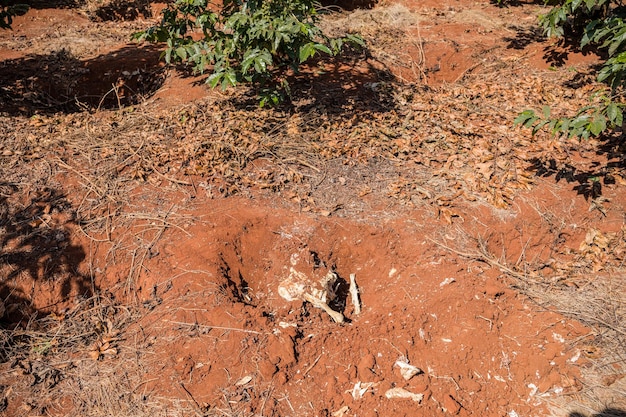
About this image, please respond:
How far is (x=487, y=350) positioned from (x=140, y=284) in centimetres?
226

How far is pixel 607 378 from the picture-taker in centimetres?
248

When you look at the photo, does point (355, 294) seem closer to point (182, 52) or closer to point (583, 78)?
point (182, 52)

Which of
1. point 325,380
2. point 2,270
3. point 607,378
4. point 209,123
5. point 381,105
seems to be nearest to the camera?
point 607,378

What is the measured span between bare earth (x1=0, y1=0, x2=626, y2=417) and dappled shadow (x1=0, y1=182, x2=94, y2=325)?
13mm

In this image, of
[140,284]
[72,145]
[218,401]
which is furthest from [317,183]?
[72,145]

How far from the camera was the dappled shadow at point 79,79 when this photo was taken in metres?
4.88

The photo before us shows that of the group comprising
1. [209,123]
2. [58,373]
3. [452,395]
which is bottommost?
[58,373]

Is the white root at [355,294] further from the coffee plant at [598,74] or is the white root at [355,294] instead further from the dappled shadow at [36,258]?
the dappled shadow at [36,258]

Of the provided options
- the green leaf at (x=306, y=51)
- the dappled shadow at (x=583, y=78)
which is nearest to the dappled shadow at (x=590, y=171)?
the dappled shadow at (x=583, y=78)

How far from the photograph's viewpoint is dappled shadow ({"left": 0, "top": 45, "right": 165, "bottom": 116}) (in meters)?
4.88

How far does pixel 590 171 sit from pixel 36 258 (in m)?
4.24

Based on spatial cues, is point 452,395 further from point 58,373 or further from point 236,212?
point 58,373

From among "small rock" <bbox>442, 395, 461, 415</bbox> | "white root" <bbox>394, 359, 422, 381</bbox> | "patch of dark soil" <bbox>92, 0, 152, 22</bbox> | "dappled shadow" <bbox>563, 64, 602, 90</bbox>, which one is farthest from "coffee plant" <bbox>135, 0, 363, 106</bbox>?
"patch of dark soil" <bbox>92, 0, 152, 22</bbox>

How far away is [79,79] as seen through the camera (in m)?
5.15
